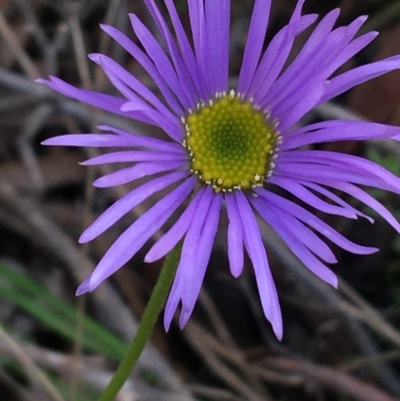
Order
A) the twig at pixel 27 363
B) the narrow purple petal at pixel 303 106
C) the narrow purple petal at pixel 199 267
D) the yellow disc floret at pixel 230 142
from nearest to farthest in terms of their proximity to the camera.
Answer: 1. the narrow purple petal at pixel 199 267
2. the narrow purple petal at pixel 303 106
3. the yellow disc floret at pixel 230 142
4. the twig at pixel 27 363

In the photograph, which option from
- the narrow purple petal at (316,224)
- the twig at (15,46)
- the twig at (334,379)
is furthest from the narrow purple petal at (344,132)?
the twig at (15,46)

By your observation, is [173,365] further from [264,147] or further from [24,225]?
[264,147]

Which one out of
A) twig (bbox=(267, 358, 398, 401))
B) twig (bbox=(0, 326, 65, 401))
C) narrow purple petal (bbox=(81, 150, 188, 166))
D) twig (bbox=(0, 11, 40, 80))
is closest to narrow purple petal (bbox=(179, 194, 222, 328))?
narrow purple petal (bbox=(81, 150, 188, 166))

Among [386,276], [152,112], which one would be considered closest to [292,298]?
[386,276]

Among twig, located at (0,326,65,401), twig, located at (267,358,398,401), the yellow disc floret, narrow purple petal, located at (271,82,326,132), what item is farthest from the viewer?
twig, located at (267,358,398,401)

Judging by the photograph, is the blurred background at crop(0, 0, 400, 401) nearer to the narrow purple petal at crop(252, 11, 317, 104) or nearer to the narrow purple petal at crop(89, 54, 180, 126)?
the narrow purple petal at crop(252, 11, 317, 104)

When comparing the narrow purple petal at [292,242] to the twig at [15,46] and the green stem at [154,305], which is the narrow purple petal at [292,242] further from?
the twig at [15,46]

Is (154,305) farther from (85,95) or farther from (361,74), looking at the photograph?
(361,74)
